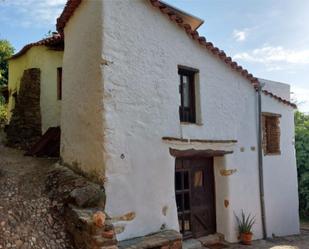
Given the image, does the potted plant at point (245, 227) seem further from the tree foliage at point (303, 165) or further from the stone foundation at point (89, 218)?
the tree foliage at point (303, 165)

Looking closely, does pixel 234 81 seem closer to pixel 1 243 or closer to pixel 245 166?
pixel 245 166

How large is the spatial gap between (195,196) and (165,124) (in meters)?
2.36

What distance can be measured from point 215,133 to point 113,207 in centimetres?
352

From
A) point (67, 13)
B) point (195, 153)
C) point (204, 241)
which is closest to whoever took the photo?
point (67, 13)

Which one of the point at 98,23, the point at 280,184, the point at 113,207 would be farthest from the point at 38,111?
the point at 280,184

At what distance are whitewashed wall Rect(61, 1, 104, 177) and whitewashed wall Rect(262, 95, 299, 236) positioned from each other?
5.67 meters

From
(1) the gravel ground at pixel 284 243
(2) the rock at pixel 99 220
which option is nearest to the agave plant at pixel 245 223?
(1) the gravel ground at pixel 284 243

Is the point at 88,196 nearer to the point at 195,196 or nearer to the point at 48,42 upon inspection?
the point at 195,196

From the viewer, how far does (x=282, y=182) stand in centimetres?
1003

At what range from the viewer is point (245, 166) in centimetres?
886

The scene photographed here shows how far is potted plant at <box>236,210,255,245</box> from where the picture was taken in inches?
322

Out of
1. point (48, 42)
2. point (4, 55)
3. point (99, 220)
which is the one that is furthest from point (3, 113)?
point (99, 220)

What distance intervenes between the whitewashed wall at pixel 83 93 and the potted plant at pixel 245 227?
14.8ft

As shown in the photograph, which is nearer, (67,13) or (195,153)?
(67,13)
